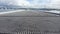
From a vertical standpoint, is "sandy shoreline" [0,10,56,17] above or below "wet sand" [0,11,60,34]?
above

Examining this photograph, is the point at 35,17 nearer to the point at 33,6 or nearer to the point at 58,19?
the point at 33,6

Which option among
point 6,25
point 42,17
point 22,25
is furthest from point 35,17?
point 6,25

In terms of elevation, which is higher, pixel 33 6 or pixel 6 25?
pixel 33 6

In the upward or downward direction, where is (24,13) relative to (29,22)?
upward

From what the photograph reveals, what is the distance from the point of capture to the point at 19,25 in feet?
8.71

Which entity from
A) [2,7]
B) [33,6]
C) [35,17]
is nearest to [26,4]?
[33,6]

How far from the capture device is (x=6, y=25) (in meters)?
2.66

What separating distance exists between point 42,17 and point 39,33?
13.4 inches

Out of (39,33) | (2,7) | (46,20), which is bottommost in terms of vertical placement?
(39,33)

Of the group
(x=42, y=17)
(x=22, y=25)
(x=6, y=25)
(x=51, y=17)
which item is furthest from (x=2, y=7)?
(x=51, y=17)

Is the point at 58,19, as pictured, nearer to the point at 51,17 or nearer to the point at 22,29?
the point at 51,17

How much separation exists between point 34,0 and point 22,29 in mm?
615

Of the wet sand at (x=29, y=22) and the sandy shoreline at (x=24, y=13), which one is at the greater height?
the sandy shoreline at (x=24, y=13)

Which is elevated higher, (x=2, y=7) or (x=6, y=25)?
(x=2, y=7)
